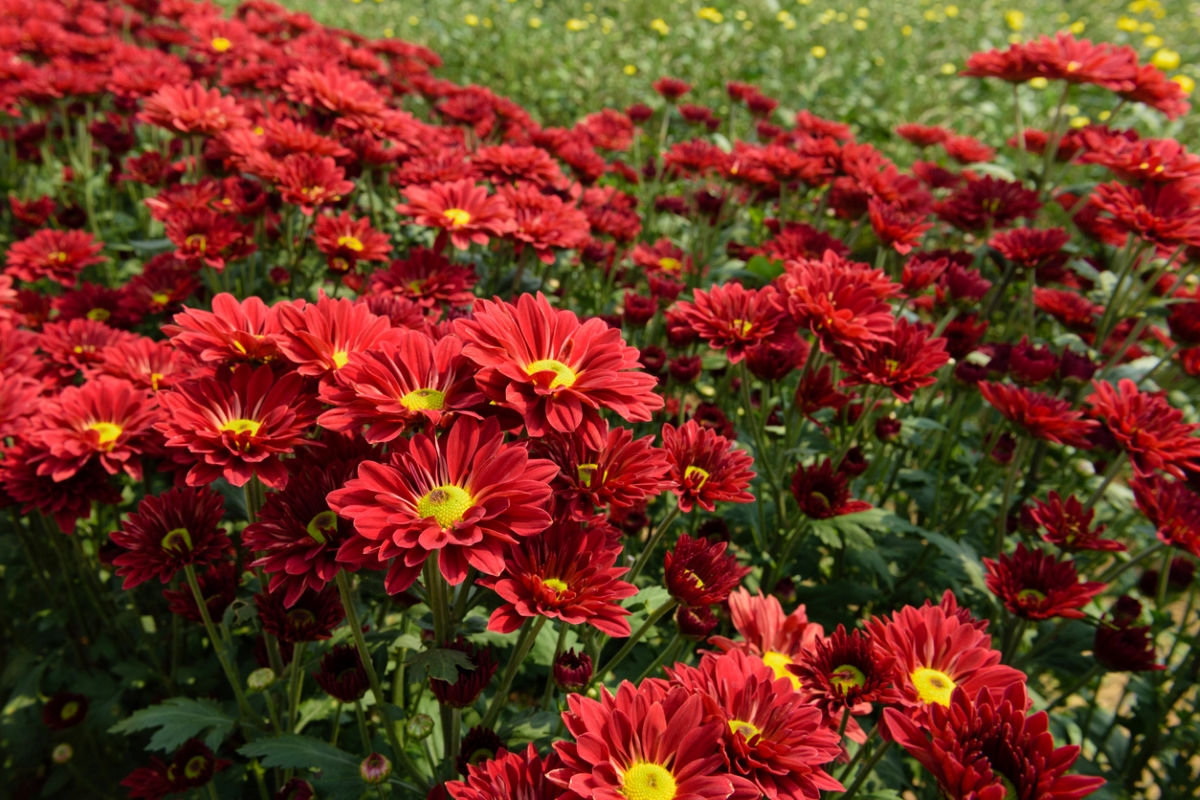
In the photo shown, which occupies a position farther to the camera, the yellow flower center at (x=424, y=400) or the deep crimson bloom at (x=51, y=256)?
the deep crimson bloom at (x=51, y=256)

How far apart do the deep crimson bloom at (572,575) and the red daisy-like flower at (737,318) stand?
92 cm

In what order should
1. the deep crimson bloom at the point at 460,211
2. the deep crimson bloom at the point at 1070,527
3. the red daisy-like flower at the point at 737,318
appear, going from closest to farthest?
the red daisy-like flower at the point at 737,318, the deep crimson bloom at the point at 1070,527, the deep crimson bloom at the point at 460,211

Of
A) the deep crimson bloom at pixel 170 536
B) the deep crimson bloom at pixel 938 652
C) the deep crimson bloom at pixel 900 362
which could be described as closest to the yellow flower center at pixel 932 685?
the deep crimson bloom at pixel 938 652

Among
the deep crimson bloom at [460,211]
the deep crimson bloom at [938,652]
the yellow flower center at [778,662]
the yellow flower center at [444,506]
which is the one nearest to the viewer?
the yellow flower center at [444,506]

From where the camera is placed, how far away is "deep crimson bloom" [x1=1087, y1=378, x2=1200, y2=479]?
2.27m

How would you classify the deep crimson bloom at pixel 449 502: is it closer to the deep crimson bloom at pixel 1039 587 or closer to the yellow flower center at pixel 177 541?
the yellow flower center at pixel 177 541

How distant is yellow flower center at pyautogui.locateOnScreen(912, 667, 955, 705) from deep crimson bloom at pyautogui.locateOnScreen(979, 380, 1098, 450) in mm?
1130

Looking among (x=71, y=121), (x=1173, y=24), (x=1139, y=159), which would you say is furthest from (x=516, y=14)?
(x=1173, y=24)

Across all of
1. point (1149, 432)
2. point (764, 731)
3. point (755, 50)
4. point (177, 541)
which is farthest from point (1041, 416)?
point (755, 50)

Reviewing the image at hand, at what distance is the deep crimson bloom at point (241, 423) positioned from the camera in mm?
1396

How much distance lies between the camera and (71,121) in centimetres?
510

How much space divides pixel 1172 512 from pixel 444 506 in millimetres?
2276

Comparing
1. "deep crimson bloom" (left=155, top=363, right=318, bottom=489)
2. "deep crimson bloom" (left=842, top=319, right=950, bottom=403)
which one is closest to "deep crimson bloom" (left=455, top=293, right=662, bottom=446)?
"deep crimson bloom" (left=155, top=363, right=318, bottom=489)

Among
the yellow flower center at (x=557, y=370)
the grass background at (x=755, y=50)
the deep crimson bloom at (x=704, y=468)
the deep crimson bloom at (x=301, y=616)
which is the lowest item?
the deep crimson bloom at (x=301, y=616)
